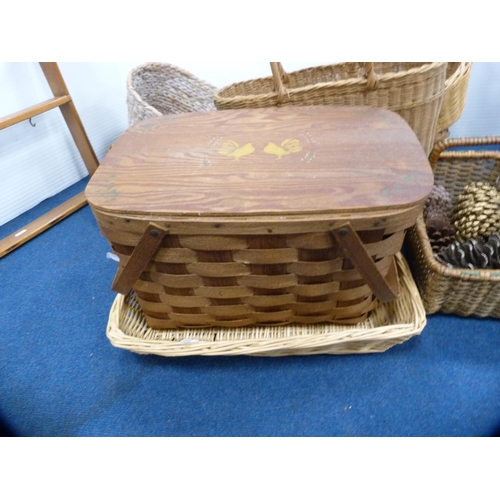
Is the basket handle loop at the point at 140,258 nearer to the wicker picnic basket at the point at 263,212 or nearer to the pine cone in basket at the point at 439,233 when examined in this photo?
the wicker picnic basket at the point at 263,212

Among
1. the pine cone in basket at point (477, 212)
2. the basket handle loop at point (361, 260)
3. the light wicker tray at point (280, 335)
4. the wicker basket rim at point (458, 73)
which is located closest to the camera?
the basket handle loop at point (361, 260)

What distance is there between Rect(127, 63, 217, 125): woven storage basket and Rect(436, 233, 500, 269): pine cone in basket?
89 centimetres

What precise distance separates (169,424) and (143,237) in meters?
0.39

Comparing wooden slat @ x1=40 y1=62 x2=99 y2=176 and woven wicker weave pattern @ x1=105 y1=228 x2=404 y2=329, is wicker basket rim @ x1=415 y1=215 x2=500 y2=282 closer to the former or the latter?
woven wicker weave pattern @ x1=105 y1=228 x2=404 y2=329

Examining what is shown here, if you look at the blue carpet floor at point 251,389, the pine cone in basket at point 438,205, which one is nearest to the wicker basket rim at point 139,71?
the blue carpet floor at point 251,389

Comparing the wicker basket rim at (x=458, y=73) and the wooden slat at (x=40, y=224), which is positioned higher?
the wicker basket rim at (x=458, y=73)

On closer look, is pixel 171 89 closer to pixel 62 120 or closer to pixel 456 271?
pixel 62 120

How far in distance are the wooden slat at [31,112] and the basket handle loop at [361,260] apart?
103 centimetres

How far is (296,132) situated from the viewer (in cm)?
66

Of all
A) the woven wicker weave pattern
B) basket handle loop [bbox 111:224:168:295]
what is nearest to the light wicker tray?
the woven wicker weave pattern

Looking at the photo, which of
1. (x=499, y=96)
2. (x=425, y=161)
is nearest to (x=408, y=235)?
(x=425, y=161)

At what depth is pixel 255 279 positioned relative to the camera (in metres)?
0.59

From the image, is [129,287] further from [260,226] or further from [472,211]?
[472,211]

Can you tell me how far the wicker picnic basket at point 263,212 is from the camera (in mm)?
511
